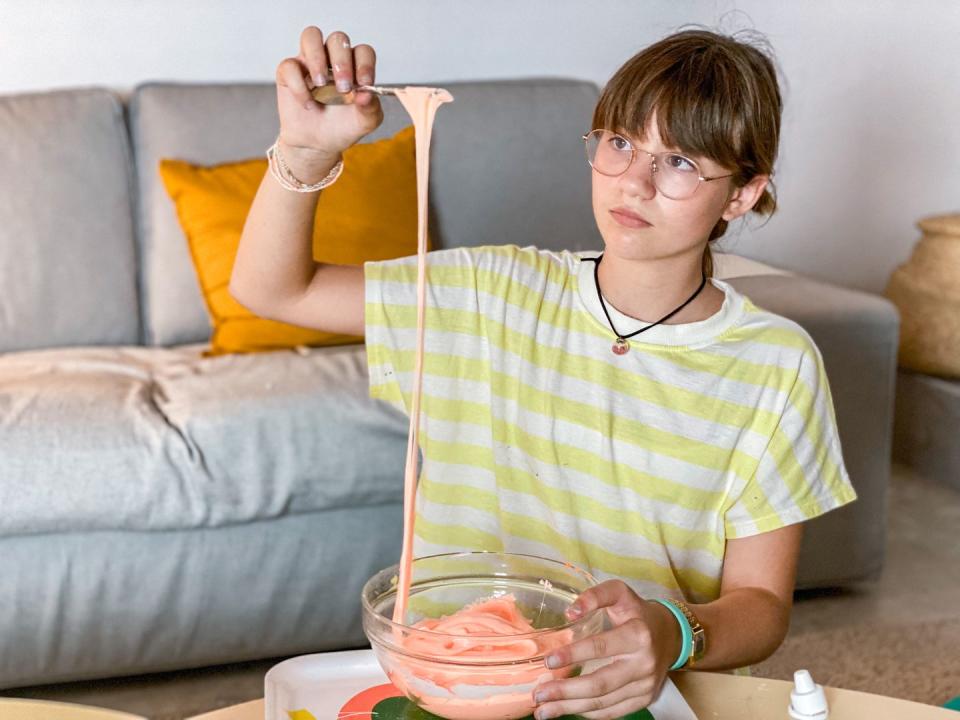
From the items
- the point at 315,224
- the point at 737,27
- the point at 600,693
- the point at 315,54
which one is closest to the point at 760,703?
Result: the point at 600,693

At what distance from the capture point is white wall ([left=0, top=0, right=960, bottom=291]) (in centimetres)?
269

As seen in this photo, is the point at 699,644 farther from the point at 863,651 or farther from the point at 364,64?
the point at 863,651

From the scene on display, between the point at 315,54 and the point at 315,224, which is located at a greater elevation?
the point at 315,54

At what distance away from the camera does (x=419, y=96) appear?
41.6 inches

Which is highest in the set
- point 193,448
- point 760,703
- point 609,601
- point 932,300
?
point 609,601

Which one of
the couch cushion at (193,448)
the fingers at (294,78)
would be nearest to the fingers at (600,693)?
the fingers at (294,78)

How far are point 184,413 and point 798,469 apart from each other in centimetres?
108

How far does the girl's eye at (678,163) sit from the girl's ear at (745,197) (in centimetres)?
9

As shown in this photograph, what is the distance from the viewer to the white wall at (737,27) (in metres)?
2.69

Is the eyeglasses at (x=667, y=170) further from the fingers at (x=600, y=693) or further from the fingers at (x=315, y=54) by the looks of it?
the fingers at (x=600, y=693)

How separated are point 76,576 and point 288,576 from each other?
13.3 inches

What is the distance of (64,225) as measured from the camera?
8.13 feet

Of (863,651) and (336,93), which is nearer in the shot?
(336,93)

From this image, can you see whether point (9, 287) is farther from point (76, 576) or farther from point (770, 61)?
point (770, 61)
